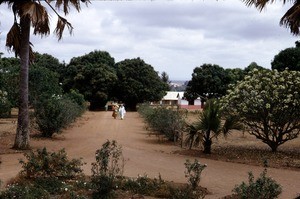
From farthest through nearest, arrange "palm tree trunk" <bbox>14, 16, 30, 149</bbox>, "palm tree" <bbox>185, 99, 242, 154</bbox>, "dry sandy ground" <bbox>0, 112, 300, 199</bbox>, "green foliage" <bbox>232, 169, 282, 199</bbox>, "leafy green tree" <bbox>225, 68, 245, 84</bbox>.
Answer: "leafy green tree" <bbox>225, 68, 245, 84</bbox>, "palm tree trunk" <bbox>14, 16, 30, 149</bbox>, "palm tree" <bbox>185, 99, 242, 154</bbox>, "dry sandy ground" <bbox>0, 112, 300, 199</bbox>, "green foliage" <bbox>232, 169, 282, 199</bbox>

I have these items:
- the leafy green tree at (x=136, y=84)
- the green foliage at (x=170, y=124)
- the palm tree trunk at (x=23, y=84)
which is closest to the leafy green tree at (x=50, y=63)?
the leafy green tree at (x=136, y=84)

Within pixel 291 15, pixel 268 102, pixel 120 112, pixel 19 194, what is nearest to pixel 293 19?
pixel 291 15

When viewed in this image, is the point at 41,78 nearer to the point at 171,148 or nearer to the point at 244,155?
the point at 171,148

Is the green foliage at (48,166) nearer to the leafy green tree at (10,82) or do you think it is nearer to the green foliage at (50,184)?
the green foliage at (50,184)

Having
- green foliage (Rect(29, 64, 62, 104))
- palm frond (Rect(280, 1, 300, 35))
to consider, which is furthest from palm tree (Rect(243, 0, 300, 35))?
green foliage (Rect(29, 64, 62, 104))

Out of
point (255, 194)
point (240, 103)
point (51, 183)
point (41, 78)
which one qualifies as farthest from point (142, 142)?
point (255, 194)

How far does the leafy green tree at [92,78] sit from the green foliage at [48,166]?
44.3 metres

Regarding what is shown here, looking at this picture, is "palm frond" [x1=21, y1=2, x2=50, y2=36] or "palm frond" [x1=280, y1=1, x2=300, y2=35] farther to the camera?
"palm frond" [x1=21, y1=2, x2=50, y2=36]

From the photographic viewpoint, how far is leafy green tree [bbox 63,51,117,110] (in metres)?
54.2

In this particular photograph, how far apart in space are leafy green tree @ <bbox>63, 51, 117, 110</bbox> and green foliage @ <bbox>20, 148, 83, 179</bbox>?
4432 centimetres

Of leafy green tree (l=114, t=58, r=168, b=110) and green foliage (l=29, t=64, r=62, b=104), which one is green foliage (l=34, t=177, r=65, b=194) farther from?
leafy green tree (l=114, t=58, r=168, b=110)

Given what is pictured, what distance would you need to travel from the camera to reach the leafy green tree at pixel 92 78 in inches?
2133

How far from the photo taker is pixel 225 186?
33.0 ft

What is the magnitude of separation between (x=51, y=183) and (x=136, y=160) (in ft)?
16.6
